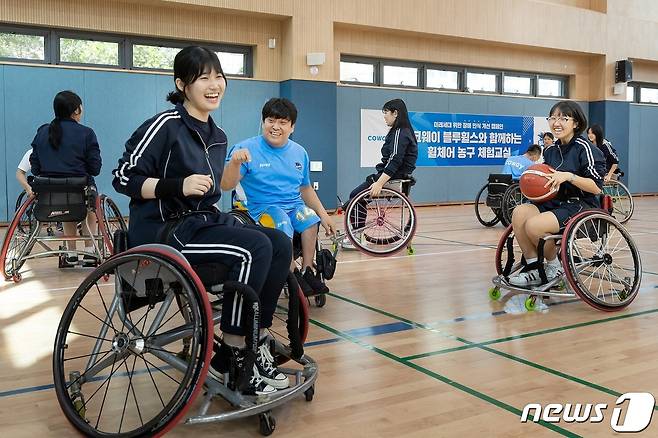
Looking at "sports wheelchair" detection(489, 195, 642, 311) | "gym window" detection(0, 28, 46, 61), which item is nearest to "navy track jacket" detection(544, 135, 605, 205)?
"sports wheelchair" detection(489, 195, 642, 311)

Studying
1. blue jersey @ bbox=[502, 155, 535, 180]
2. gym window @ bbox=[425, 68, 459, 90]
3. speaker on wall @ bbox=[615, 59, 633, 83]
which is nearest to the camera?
blue jersey @ bbox=[502, 155, 535, 180]

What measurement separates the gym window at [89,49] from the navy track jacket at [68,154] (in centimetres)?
395

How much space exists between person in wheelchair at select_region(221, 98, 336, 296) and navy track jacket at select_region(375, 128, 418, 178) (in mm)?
1527

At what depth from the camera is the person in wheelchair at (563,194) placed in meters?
3.05

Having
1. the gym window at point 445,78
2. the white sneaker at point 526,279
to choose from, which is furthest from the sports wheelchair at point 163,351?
the gym window at point 445,78

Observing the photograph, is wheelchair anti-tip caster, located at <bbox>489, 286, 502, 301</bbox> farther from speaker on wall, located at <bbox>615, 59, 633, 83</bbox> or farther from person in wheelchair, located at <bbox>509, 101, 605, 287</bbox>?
speaker on wall, located at <bbox>615, 59, 633, 83</bbox>

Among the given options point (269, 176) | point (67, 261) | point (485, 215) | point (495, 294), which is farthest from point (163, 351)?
point (485, 215)

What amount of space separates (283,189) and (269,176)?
0.09m

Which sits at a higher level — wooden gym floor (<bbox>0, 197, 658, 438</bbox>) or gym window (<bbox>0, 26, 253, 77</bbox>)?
gym window (<bbox>0, 26, 253, 77</bbox>)

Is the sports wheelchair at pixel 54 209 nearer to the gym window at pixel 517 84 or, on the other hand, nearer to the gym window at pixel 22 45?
the gym window at pixel 22 45

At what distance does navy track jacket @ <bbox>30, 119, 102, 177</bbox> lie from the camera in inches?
154

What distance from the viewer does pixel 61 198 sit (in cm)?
381

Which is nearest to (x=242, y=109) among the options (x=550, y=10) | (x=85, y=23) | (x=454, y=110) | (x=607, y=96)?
(x=85, y=23)

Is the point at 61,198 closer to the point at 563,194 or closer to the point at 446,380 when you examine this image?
the point at 446,380
